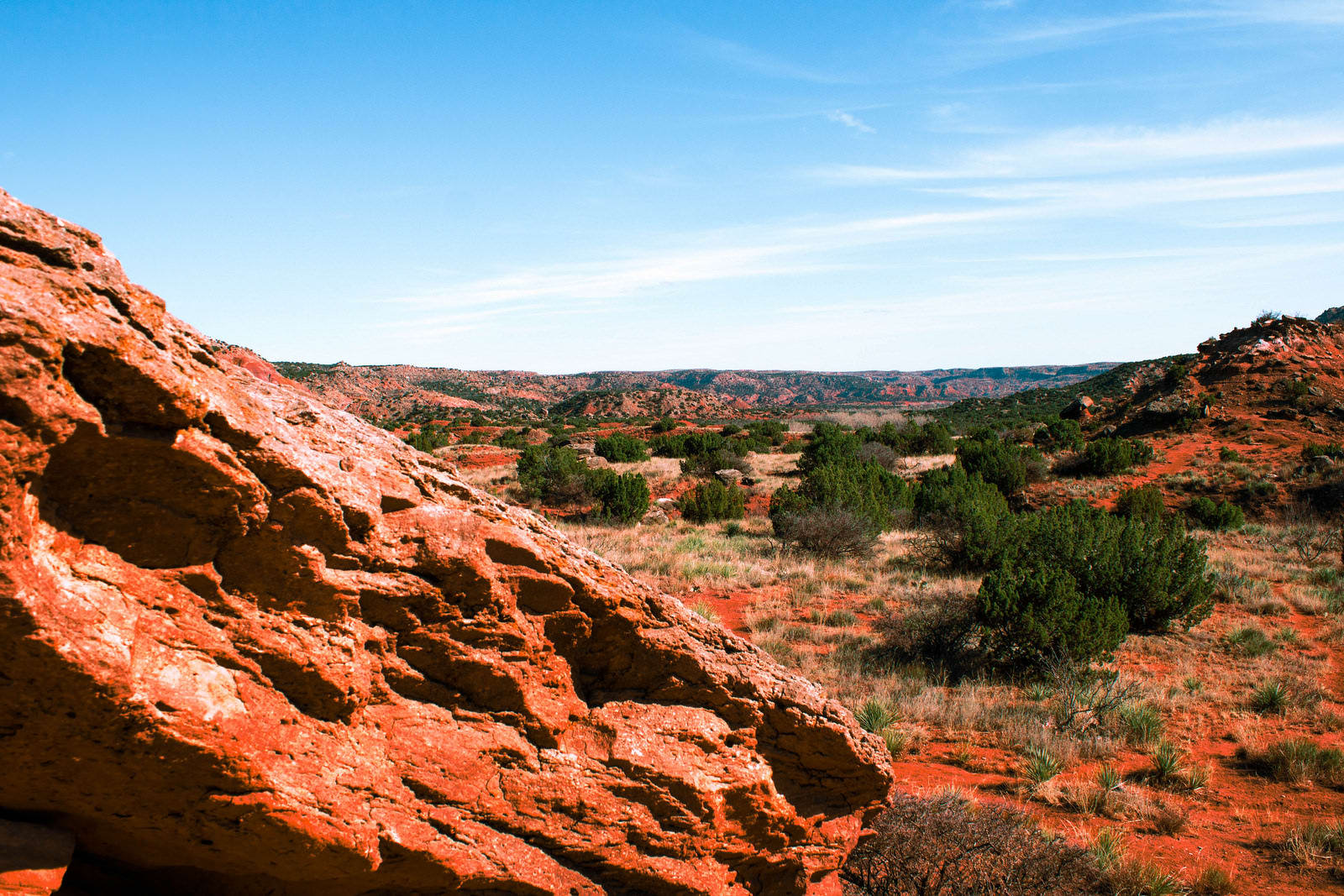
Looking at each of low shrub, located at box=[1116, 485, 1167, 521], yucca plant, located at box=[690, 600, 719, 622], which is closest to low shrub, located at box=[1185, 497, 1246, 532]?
low shrub, located at box=[1116, 485, 1167, 521]

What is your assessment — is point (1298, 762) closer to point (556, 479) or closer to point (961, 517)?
point (961, 517)

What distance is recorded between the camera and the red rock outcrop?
7.14 feet

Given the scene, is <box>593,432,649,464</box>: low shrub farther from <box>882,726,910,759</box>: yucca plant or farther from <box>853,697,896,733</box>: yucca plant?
<box>882,726,910,759</box>: yucca plant

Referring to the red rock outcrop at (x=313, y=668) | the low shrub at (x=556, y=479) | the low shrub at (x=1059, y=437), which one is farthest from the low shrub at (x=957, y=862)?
the low shrub at (x=1059, y=437)

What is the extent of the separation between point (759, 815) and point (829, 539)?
41.4 ft

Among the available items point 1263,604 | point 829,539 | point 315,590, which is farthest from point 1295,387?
point 315,590

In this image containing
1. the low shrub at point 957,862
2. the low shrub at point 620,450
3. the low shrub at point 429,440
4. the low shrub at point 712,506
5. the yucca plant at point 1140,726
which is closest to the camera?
the low shrub at point 957,862

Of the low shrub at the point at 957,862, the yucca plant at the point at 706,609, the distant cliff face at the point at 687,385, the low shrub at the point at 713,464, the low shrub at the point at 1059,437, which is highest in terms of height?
the distant cliff face at the point at 687,385

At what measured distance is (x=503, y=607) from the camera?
3549 millimetres

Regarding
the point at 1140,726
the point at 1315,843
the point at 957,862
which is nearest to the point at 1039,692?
the point at 1140,726

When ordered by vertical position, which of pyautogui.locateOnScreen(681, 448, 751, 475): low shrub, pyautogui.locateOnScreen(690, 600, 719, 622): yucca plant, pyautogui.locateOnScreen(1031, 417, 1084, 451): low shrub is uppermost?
pyautogui.locateOnScreen(1031, 417, 1084, 451): low shrub

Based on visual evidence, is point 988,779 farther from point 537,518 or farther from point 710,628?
point 537,518

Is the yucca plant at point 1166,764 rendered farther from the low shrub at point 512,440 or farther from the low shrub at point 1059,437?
the low shrub at point 512,440

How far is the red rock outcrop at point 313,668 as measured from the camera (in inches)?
85.7
